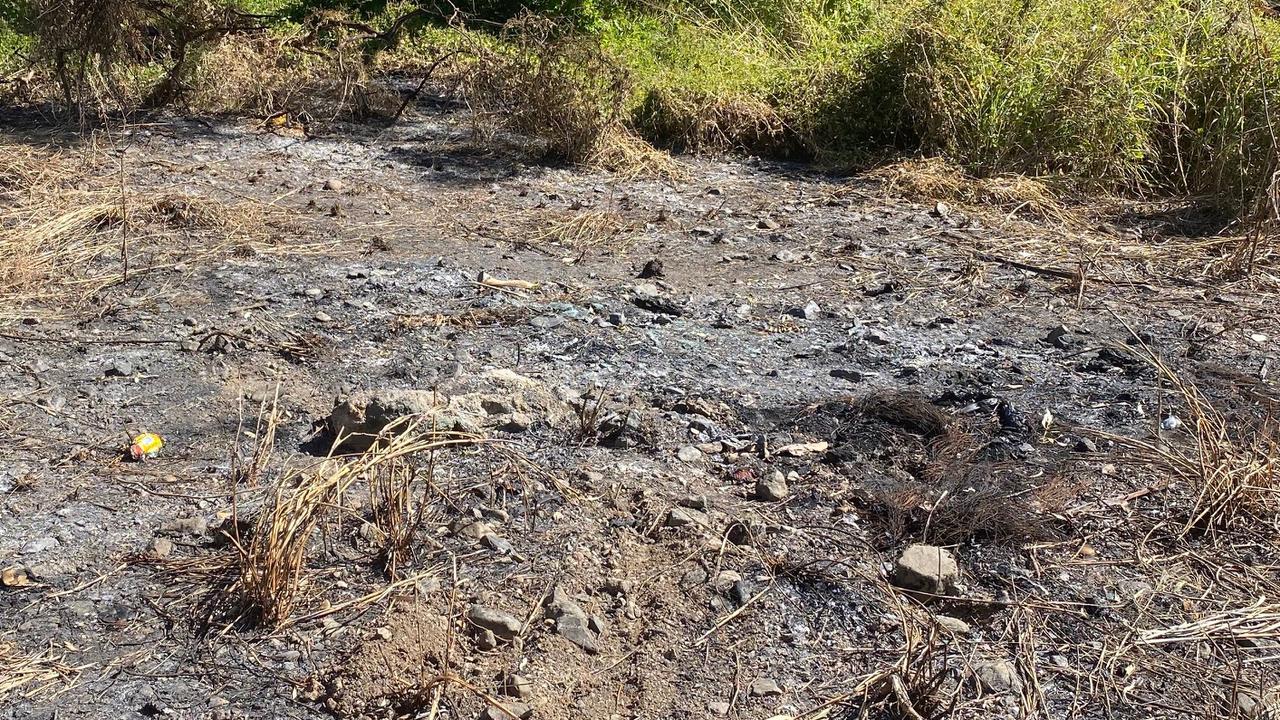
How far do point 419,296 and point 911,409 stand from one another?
76.8 inches

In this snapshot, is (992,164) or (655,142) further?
(655,142)

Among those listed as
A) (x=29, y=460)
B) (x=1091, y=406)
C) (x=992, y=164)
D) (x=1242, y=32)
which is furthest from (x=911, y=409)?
(x=1242, y=32)

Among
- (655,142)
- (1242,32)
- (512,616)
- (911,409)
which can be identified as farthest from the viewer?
(655,142)

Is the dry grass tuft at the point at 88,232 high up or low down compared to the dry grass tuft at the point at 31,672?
down

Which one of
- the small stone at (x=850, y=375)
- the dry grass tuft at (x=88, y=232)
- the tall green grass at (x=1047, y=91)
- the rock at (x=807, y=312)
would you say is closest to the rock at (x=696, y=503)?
the small stone at (x=850, y=375)

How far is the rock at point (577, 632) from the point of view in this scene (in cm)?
243

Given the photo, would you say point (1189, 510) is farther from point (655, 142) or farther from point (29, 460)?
point (655, 142)

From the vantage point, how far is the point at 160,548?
2.63 m

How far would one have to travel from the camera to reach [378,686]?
2256mm

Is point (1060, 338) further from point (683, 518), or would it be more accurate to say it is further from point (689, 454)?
point (683, 518)

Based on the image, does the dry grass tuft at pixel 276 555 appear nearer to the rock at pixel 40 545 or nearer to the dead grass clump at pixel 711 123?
the rock at pixel 40 545

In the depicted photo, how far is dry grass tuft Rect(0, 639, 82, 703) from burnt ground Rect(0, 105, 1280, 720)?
0.7 inches

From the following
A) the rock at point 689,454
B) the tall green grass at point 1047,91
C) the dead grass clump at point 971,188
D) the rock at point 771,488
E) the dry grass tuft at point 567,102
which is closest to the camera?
the rock at point 771,488

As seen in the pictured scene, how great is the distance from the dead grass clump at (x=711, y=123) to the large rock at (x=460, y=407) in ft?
12.4
